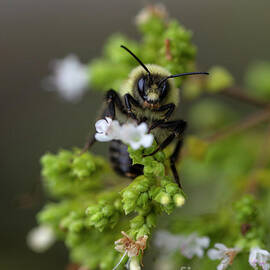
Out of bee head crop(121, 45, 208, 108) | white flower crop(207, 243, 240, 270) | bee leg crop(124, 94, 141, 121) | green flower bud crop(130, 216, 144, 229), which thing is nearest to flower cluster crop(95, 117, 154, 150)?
bee leg crop(124, 94, 141, 121)

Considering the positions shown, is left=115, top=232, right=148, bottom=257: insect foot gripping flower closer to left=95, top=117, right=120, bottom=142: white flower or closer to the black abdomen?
the black abdomen

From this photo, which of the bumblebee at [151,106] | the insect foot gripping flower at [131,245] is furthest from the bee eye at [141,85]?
the insect foot gripping flower at [131,245]

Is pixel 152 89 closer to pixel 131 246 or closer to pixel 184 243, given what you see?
pixel 131 246

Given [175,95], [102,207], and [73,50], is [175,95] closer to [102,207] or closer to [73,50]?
[102,207]

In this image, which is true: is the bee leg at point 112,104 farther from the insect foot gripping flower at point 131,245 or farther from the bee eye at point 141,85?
the insect foot gripping flower at point 131,245

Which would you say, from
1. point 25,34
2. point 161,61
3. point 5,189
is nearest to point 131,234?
point 161,61

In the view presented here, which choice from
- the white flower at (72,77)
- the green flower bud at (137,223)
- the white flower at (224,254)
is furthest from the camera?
the white flower at (72,77)
